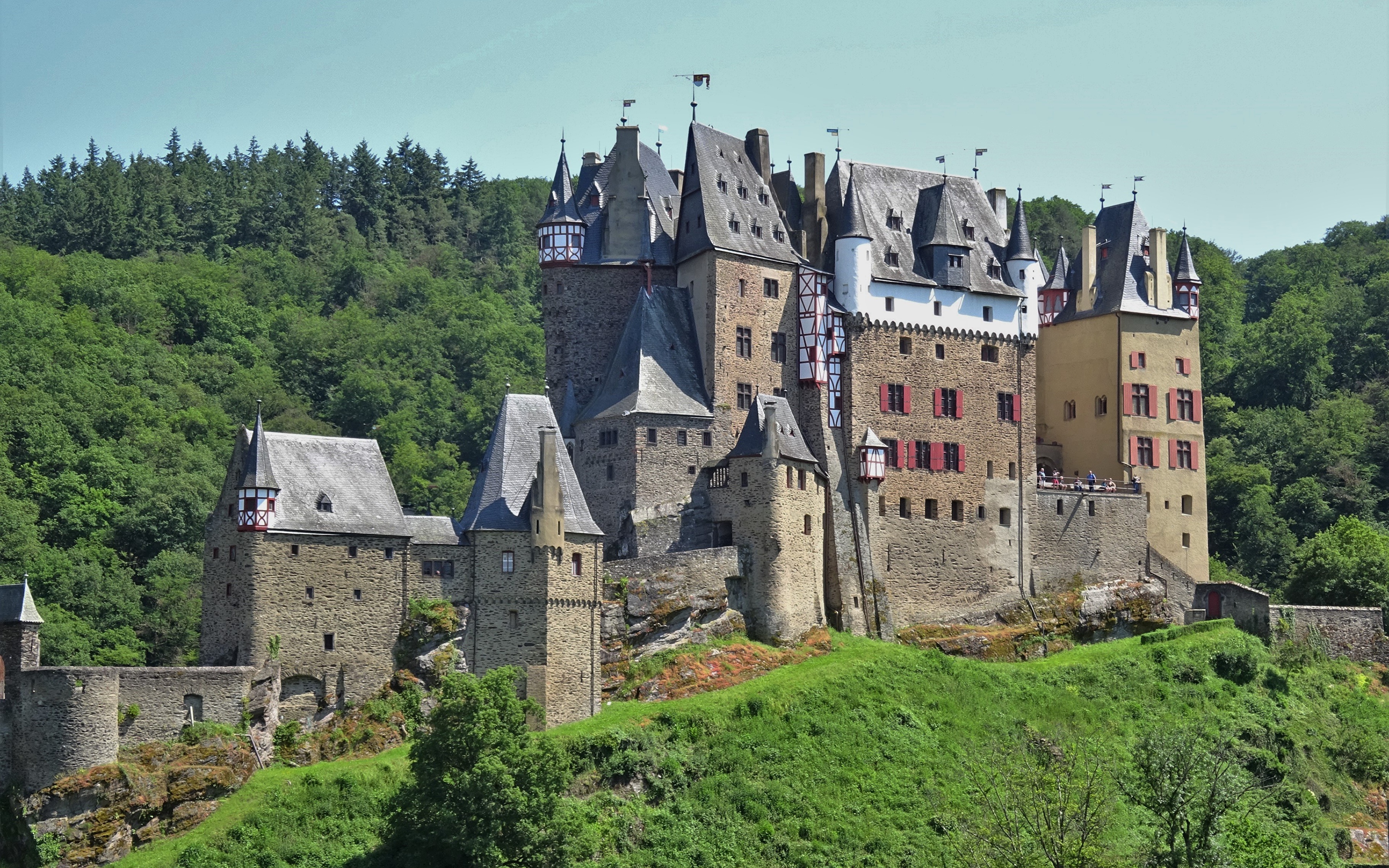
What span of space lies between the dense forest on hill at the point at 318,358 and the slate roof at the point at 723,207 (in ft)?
77.5

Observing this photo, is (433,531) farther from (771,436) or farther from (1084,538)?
(1084,538)

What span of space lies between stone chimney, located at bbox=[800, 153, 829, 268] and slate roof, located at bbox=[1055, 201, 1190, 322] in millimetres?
10911

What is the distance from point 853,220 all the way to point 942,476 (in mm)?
9552

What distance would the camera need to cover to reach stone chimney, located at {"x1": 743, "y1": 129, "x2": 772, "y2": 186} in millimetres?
74312

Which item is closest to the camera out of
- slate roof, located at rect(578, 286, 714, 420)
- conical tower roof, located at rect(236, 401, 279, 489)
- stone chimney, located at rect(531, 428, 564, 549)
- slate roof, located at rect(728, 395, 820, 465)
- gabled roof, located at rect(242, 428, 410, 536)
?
conical tower roof, located at rect(236, 401, 279, 489)

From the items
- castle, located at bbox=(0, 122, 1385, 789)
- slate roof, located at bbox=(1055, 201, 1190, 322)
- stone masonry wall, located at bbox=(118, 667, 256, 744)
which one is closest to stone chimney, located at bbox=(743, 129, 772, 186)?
castle, located at bbox=(0, 122, 1385, 789)

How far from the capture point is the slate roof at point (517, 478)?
61438 mm

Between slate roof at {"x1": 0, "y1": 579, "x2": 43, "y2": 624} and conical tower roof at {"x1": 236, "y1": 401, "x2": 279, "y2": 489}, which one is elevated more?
conical tower roof at {"x1": 236, "y1": 401, "x2": 279, "y2": 489}

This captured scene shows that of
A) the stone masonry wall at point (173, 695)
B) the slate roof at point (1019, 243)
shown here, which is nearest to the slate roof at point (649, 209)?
the slate roof at point (1019, 243)

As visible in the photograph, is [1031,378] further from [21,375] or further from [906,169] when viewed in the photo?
[21,375]

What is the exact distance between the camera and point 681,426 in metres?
68.1

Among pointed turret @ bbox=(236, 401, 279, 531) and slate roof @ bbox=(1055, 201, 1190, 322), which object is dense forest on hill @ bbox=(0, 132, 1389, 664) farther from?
pointed turret @ bbox=(236, 401, 279, 531)

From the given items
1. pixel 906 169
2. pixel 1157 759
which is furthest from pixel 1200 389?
pixel 1157 759

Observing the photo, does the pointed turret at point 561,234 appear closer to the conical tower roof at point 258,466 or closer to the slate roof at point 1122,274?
the conical tower roof at point 258,466
